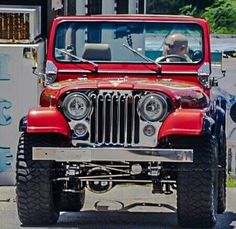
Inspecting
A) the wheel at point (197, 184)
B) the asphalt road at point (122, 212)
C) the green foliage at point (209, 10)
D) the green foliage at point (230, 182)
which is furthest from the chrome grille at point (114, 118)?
the green foliage at point (209, 10)

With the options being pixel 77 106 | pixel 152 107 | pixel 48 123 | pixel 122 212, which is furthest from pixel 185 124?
pixel 122 212

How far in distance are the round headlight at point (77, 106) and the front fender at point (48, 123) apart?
0.31 feet

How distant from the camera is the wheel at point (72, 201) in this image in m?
12.0

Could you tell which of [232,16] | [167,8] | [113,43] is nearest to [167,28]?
[113,43]

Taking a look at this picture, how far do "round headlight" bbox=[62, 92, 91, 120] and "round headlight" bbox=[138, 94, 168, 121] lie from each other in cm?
53

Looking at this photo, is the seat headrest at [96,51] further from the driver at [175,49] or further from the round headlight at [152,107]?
the round headlight at [152,107]

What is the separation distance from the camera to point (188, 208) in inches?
416

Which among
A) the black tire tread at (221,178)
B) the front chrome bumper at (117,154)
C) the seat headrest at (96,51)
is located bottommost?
the black tire tread at (221,178)

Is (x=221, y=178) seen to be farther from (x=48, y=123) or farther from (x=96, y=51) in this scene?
(x=48, y=123)

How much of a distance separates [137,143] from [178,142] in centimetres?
42

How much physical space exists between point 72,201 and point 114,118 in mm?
1785

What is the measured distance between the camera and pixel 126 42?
12094 millimetres

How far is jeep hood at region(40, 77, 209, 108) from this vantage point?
35.3ft

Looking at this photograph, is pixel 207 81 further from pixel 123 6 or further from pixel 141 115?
pixel 123 6
